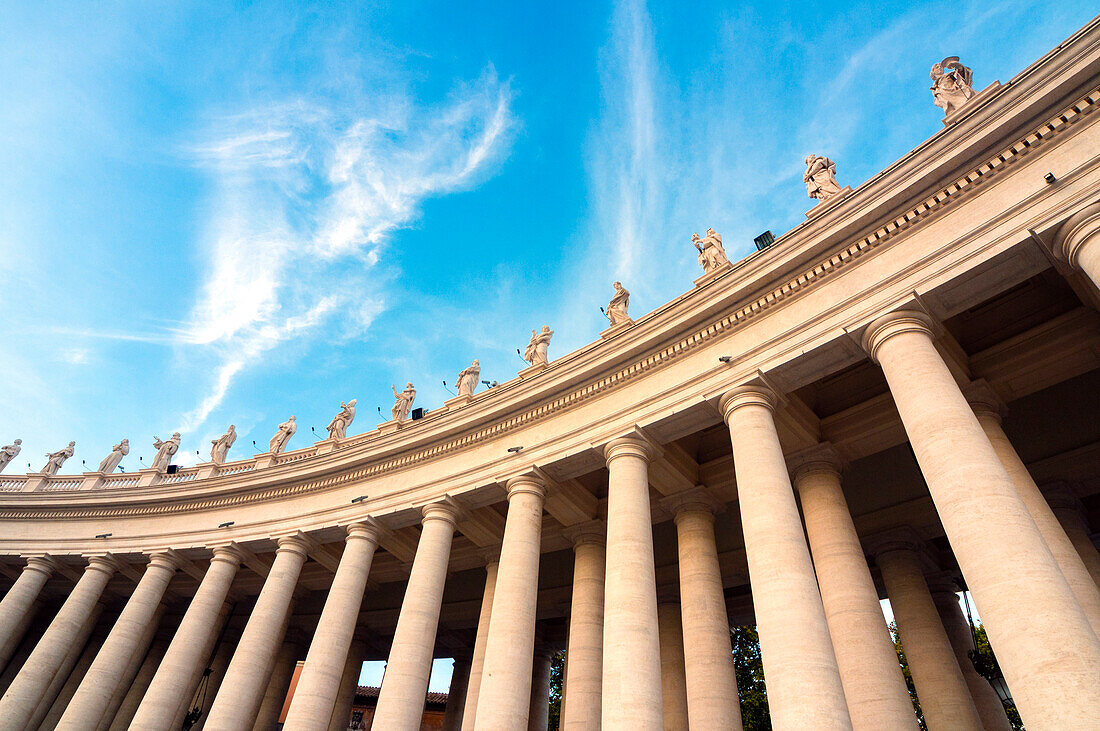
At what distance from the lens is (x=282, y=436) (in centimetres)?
4300

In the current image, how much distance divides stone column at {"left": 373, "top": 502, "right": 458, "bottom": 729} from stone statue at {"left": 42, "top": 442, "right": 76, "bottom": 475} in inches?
1359

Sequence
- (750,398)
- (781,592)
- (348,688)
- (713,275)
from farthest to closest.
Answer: (348,688) < (713,275) < (750,398) < (781,592)

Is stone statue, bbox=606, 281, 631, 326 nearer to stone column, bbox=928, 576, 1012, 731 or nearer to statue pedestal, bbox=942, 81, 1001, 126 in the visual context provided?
statue pedestal, bbox=942, 81, 1001, 126

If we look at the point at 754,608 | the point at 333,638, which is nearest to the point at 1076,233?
the point at 754,608

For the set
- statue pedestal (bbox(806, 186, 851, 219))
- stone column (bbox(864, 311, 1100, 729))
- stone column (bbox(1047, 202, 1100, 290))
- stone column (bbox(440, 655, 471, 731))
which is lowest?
stone column (bbox(864, 311, 1100, 729))

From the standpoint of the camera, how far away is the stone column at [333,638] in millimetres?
26641

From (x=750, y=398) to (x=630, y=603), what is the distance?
7.96 metres

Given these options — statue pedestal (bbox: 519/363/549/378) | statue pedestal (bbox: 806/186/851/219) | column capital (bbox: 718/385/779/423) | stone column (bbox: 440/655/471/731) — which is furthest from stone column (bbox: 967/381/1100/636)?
stone column (bbox: 440/655/471/731)

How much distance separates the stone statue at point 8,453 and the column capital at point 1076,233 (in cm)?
6481

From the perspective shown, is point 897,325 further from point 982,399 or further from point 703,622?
point 703,622

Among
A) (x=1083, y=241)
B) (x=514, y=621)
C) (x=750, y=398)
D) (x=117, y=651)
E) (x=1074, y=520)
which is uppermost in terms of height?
(x=750, y=398)

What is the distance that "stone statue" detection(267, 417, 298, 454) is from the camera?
42.3m

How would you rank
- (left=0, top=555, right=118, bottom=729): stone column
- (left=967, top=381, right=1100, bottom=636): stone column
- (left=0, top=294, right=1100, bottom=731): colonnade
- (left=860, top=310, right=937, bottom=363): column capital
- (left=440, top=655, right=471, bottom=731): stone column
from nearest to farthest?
(left=0, top=294, right=1100, bottom=731): colonnade, (left=967, top=381, right=1100, bottom=636): stone column, (left=860, top=310, right=937, bottom=363): column capital, (left=0, top=555, right=118, bottom=729): stone column, (left=440, top=655, right=471, bottom=731): stone column

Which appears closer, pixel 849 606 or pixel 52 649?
pixel 849 606
